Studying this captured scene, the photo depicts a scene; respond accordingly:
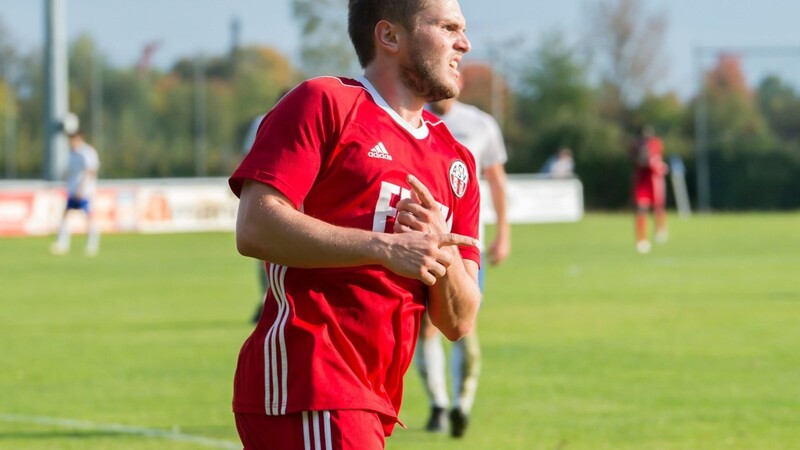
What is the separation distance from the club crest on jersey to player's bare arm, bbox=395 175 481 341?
197 mm

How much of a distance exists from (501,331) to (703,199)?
3624 cm

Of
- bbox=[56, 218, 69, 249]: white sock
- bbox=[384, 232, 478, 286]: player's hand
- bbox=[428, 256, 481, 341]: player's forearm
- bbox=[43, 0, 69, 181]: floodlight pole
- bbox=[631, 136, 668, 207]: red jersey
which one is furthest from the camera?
bbox=[43, 0, 69, 181]: floodlight pole

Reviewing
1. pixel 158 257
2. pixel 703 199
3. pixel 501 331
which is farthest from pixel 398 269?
pixel 703 199

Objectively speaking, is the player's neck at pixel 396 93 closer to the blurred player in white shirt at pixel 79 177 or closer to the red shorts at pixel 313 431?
the red shorts at pixel 313 431

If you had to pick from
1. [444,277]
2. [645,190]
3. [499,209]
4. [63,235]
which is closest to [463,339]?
[499,209]

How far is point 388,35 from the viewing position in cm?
414

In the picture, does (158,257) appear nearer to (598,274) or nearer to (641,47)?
(598,274)

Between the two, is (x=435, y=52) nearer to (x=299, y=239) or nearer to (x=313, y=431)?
(x=299, y=239)

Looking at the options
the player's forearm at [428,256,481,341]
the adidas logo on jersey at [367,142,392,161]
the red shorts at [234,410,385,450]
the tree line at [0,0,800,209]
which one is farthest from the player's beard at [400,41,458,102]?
the tree line at [0,0,800,209]

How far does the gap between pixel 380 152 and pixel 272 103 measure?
5215 centimetres

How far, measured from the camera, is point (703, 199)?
162 feet

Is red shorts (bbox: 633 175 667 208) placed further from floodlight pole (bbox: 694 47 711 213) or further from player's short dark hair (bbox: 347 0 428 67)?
player's short dark hair (bbox: 347 0 428 67)

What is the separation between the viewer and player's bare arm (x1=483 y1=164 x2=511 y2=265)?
9.26 m

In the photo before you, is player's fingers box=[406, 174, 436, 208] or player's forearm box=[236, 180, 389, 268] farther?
player's fingers box=[406, 174, 436, 208]
